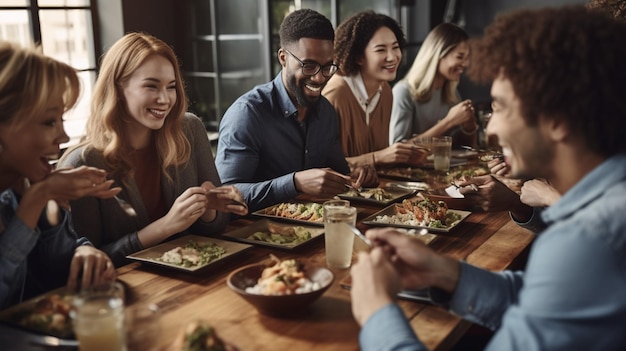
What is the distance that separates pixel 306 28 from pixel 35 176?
1554mm

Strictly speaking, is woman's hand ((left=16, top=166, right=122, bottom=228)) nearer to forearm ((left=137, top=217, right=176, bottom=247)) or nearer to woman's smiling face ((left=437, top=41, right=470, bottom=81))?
forearm ((left=137, top=217, right=176, bottom=247))

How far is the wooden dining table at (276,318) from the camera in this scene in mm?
1393

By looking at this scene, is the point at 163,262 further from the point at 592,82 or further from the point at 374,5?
the point at 374,5

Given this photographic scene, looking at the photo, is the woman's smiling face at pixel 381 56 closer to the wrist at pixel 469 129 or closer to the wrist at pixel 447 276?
→ the wrist at pixel 469 129

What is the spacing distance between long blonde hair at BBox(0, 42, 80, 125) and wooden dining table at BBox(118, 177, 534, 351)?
0.53 meters

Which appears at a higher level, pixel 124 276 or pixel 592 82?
pixel 592 82

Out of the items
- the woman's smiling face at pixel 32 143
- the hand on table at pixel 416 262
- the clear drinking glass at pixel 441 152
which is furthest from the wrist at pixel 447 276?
the clear drinking glass at pixel 441 152

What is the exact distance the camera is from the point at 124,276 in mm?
1805

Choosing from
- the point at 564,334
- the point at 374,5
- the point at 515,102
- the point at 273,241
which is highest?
the point at 374,5

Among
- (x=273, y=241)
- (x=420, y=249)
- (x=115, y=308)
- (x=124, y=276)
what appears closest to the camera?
(x=115, y=308)

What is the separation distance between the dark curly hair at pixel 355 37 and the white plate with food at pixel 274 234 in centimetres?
182

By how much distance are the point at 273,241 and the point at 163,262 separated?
0.40 metres

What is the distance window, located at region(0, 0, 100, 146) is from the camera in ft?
10.6

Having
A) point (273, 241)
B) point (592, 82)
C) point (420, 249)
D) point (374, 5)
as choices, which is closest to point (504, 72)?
point (592, 82)
